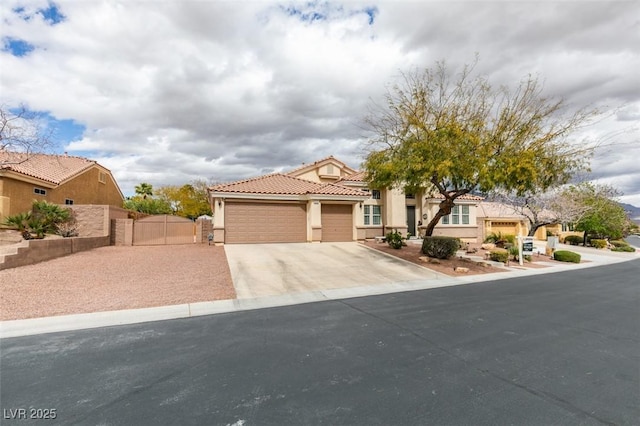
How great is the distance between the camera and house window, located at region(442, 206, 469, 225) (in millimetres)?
26030

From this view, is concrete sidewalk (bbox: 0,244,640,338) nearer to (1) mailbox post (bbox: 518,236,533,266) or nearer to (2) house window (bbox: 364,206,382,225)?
(1) mailbox post (bbox: 518,236,533,266)

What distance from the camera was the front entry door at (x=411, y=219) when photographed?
24.9 metres

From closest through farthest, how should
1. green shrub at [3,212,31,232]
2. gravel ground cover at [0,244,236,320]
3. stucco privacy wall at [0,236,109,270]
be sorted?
gravel ground cover at [0,244,236,320], stucco privacy wall at [0,236,109,270], green shrub at [3,212,31,232]

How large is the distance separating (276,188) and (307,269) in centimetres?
884

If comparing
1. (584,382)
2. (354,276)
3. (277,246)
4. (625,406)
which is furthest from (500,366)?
(277,246)

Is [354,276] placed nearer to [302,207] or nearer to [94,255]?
[302,207]

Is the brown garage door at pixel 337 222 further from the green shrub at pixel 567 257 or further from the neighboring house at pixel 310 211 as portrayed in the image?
the green shrub at pixel 567 257

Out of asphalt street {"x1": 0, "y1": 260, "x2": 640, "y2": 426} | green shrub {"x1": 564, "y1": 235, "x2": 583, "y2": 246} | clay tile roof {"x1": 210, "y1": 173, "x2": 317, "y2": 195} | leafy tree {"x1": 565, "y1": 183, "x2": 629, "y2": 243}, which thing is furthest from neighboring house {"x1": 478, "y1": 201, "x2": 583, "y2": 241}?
asphalt street {"x1": 0, "y1": 260, "x2": 640, "y2": 426}

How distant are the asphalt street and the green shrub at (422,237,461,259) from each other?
8191 mm

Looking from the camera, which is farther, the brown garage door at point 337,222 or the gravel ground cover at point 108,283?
the brown garage door at point 337,222

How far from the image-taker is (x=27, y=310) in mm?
7574

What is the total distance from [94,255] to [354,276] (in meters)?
11.7

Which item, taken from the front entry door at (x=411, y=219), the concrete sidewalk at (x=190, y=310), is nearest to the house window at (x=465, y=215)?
the front entry door at (x=411, y=219)

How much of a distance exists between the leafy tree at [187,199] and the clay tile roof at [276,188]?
26.8m
